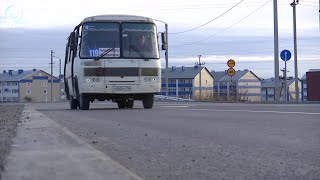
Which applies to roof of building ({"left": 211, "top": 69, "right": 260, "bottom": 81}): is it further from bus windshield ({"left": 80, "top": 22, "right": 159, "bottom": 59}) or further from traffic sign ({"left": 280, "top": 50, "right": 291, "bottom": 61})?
bus windshield ({"left": 80, "top": 22, "right": 159, "bottom": 59})

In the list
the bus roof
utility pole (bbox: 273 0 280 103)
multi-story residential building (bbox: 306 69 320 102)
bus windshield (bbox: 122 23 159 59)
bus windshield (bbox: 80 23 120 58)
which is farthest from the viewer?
multi-story residential building (bbox: 306 69 320 102)

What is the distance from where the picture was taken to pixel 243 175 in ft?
20.8

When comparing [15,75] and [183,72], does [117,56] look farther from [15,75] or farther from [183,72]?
[15,75]

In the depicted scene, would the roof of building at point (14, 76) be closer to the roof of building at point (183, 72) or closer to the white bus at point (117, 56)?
the roof of building at point (183, 72)

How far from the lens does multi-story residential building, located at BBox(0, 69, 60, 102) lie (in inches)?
4208

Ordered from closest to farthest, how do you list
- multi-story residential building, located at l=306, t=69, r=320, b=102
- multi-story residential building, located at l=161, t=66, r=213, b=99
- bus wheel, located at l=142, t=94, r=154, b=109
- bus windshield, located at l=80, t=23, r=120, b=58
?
bus windshield, located at l=80, t=23, r=120, b=58 < bus wheel, located at l=142, t=94, r=154, b=109 < multi-story residential building, located at l=306, t=69, r=320, b=102 < multi-story residential building, located at l=161, t=66, r=213, b=99

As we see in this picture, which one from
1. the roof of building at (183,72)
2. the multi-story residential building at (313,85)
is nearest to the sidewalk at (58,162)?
→ the multi-story residential building at (313,85)

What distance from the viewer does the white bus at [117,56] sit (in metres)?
19.6

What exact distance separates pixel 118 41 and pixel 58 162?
44.2 ft

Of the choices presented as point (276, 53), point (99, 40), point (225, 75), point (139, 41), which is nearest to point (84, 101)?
point (99, 40)

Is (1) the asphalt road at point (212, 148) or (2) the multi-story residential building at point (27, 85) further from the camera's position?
(2) the multi-story residential building at point (27, 85)

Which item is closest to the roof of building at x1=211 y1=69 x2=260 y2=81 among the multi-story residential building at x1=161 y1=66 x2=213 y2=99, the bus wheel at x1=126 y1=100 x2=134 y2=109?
the multi-story residential building at x1=161 y1=66 x2=213 y2=99

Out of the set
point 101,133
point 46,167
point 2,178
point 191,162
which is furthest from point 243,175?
point 101,133

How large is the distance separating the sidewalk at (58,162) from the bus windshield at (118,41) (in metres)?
10.8
